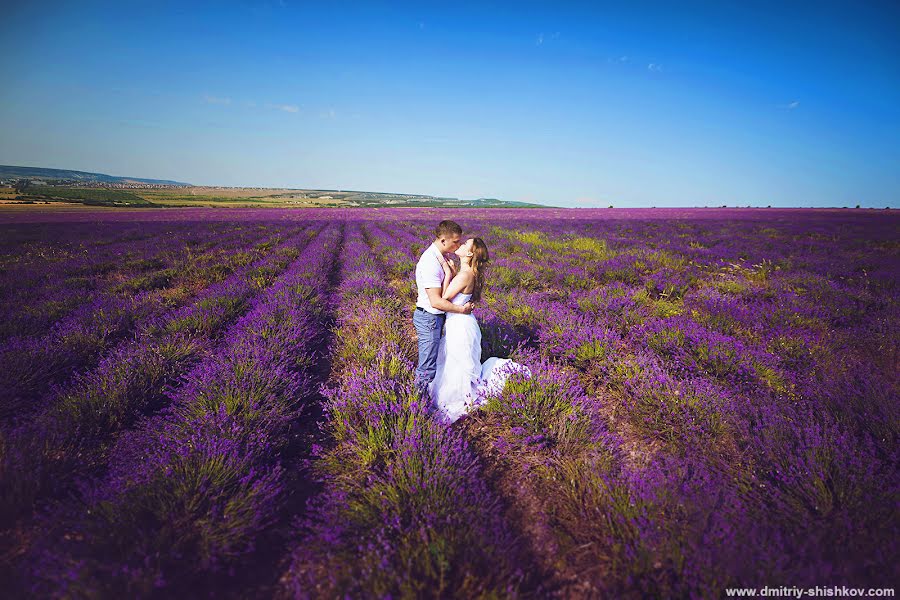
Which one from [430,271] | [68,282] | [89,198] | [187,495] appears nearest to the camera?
[187,495]

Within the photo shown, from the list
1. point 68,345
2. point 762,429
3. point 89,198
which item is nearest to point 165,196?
point 89,198

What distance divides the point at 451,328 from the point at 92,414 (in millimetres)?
2949

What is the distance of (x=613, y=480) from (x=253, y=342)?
3695 mm

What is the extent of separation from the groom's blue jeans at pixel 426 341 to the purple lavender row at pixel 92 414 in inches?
90.0

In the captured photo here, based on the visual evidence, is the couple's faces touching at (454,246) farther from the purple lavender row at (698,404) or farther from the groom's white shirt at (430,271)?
the purple lavender row at (698,404)

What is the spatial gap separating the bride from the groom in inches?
3.2

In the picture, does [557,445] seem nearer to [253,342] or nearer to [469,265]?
[469,265]

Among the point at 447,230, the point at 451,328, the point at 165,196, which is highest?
the point at 165,196

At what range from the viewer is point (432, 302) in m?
2.94

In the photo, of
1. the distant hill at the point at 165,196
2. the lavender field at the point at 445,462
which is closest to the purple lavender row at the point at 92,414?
the lavender field at the point at 445,462

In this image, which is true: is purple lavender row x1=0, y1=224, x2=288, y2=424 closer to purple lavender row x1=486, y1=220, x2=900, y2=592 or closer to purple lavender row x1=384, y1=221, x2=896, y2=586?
purple lavender row x1=384, y1=221, x2=896, y2=586

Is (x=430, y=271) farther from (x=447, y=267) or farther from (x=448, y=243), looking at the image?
(x=448, y=243)

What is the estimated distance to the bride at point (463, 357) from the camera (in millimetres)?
3049

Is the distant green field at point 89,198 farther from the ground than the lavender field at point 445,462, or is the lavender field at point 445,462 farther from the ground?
the distant green field at point 89,198
